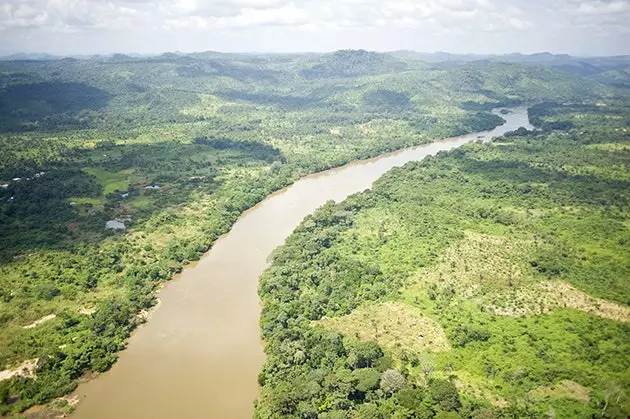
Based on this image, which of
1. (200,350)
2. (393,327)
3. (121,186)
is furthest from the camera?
(121,186)

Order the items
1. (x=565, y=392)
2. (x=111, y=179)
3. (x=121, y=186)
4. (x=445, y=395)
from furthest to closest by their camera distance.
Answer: (x=111, y=179), (x=121, y=186), (x=565, y=392), (x=445, y=395)

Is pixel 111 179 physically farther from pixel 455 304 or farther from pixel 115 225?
pixel 455 304

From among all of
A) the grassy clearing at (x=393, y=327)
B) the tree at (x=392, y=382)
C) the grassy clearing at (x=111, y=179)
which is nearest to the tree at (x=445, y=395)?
the tree at (x=392, y=382)

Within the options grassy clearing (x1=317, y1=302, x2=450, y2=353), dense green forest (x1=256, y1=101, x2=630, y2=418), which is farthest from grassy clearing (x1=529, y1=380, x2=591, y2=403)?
grassy clearing (x1=317, y1=302, x2=450, y2=353)

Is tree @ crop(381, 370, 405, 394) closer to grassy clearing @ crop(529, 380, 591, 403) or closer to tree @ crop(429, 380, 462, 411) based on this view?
tree @ crop(429, 380, 462, 411)

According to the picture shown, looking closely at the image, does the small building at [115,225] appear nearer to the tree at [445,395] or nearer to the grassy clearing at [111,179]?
the grassy clearing at [111,179]

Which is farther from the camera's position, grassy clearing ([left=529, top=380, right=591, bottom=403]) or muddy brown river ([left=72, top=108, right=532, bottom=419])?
muddy brown river ([left=72, top=108, right=532, bottom=419])

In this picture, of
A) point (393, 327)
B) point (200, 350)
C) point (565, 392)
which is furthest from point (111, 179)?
point (565, 392)

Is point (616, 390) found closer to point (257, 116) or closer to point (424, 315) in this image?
point (424, 315)
